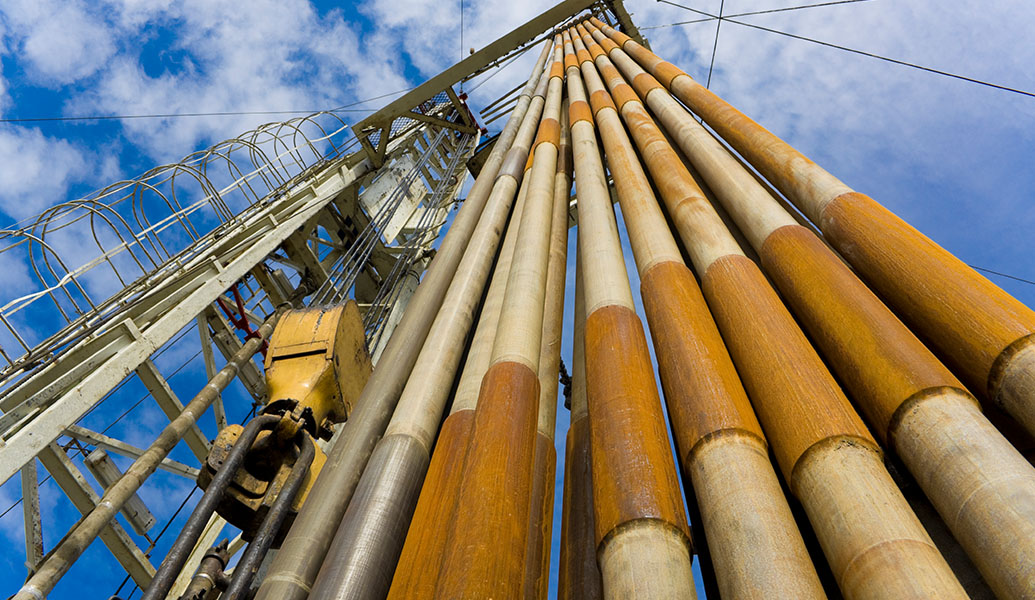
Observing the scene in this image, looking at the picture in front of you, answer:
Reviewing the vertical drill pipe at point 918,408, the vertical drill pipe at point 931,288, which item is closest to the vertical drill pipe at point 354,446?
the vertical drill pipe at point 918,408

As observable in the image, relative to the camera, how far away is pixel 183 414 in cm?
533

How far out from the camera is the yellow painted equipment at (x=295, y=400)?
289 cm

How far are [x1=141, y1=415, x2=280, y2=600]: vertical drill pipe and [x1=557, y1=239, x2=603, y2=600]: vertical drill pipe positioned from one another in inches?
52.7

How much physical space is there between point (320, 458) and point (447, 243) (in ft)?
5.03

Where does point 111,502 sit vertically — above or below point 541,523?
above

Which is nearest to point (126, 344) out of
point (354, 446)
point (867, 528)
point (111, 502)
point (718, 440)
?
point (111, 502)

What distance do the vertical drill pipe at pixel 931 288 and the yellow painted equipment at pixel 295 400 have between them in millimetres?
2596

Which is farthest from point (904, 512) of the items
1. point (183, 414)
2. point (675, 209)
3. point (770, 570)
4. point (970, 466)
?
point (183, 414)

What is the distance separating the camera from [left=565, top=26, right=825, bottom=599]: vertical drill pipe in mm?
1460

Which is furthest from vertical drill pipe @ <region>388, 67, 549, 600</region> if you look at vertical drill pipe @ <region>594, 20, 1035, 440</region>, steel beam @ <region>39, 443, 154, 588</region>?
steel beam @ <region>39, 443, 154, 588</region>

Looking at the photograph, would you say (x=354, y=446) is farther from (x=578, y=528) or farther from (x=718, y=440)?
(x=718, y=440)

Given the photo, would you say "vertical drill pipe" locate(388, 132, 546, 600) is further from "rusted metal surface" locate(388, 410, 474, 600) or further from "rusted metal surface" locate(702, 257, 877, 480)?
"rusted metal surface" locate(702, 257, 877, 480)

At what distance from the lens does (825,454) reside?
1.63 m

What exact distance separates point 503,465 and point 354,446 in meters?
0.94
